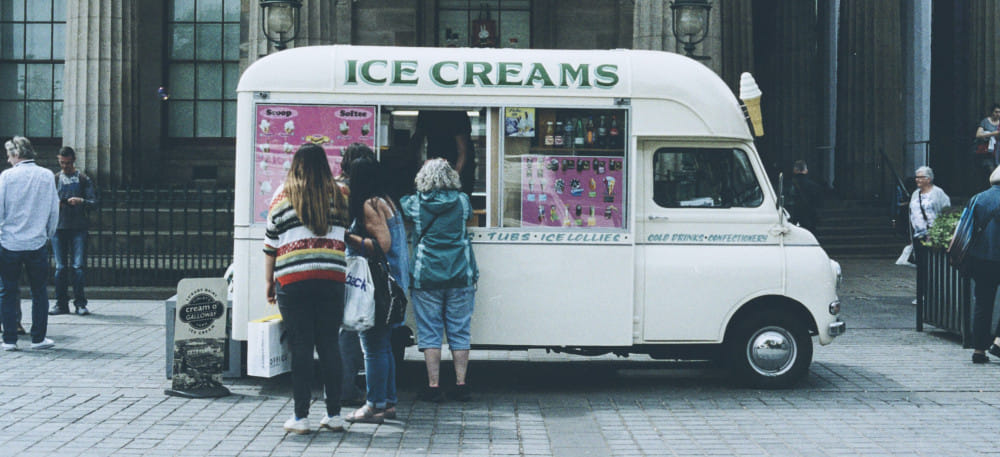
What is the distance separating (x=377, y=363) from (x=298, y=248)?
1050 millimetres

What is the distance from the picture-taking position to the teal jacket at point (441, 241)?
8312 mm

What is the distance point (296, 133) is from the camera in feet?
28.7

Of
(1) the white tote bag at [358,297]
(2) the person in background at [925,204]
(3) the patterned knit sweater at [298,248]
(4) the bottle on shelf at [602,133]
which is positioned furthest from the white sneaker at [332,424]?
(2) the person in background at [925,204]

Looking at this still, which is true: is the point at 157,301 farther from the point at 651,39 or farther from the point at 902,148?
the point at 902,148

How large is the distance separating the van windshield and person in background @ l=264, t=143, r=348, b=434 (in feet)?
9.11

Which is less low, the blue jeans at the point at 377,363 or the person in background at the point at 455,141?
the person in background at the point at 455,141

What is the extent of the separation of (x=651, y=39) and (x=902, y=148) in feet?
30.1

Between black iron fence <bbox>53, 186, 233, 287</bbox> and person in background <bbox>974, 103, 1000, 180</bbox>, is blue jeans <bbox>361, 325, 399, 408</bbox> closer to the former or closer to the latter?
black iron fence <bbox>53, 186, 233, 287</bbox>

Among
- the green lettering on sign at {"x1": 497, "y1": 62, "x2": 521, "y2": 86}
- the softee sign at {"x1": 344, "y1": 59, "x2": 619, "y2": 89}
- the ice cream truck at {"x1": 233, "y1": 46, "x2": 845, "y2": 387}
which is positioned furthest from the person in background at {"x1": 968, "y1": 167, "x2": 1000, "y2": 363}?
the green lettering on sign at {"x1": 497, "y1": 62, "x2": 521, "y2": 86}

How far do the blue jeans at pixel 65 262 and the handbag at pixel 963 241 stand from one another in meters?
9.30

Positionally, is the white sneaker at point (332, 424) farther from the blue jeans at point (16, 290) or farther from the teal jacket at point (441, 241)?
the blue jeans at point (16, 290)

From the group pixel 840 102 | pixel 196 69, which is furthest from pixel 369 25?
pixel 840 102

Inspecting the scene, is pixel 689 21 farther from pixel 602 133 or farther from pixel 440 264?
pixel 440 264

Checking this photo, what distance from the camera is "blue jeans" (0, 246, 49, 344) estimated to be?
10570 millimetres
